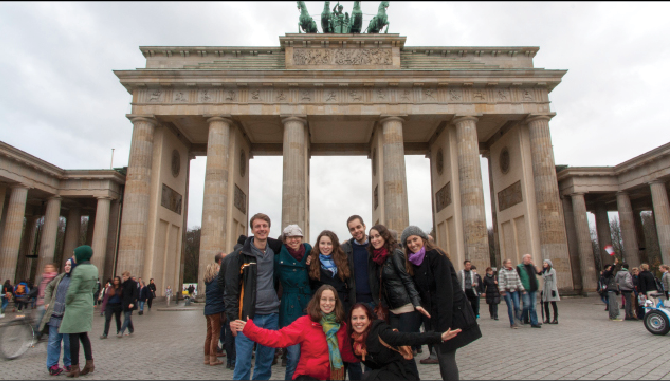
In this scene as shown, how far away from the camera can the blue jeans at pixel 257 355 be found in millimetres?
4223

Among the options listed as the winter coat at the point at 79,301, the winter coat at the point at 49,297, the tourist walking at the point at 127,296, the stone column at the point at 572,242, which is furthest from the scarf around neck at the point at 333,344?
the stone column at the point at 572,242

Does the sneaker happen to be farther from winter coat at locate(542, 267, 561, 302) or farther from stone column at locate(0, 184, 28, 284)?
stone column at locate(0, 184, 28, 284)

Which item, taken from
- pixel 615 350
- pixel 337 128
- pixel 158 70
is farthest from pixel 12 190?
pixel 615 350

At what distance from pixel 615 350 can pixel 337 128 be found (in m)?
23.6

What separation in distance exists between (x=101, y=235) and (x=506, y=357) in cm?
2630

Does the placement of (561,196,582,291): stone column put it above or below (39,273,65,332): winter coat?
above

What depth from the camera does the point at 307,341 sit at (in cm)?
390

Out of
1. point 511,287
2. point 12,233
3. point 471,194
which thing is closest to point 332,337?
point 511,287

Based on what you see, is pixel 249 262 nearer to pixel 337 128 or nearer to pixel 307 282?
pixel 307 282

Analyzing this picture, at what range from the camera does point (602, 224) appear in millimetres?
31578

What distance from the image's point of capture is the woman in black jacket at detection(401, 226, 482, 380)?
4.01 meters

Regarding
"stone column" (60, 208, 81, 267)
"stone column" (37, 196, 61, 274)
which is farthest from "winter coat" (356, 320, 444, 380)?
"stone column" (60, 208, 81, 267)

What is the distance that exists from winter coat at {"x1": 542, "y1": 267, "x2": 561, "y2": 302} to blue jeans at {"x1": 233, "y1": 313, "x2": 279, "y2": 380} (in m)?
9.12

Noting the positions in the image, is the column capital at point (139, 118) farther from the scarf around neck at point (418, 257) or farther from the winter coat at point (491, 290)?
the scarf around neck at point (418, 257)
